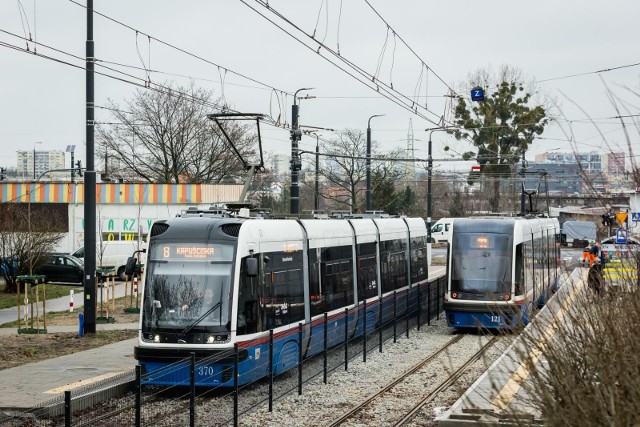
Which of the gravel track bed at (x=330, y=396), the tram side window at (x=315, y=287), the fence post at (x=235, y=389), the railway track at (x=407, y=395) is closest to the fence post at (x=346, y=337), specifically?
the gravel track bed at (x=330, y=396)

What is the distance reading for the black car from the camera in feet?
134

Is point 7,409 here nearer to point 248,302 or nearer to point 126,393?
point 126,393

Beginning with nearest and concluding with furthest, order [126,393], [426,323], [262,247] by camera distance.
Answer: [126,393] < [262,247] < [426,323]

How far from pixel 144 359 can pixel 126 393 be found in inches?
22.6

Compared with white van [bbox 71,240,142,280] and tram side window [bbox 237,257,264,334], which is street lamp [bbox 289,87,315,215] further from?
white van [bbox 71,240,142,280]

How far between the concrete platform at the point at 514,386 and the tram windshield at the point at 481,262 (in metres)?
7.59

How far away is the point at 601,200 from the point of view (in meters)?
8.17

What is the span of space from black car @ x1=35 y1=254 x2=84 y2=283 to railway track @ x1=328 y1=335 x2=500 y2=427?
78.3 feet

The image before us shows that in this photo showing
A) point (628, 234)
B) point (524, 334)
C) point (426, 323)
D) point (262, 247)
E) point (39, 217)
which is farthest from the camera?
point (39, 217)

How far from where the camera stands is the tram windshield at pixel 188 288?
48.7 ft

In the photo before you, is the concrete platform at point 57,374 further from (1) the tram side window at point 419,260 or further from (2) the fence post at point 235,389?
(1) the tram side window at point 419,260

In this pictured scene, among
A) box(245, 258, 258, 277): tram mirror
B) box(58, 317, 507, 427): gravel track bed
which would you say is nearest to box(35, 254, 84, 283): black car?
box(58, 317, 507, 427): gravel track bed

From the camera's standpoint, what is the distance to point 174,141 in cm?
5266

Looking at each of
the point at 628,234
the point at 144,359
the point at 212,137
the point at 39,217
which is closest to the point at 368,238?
the point at 144,359
